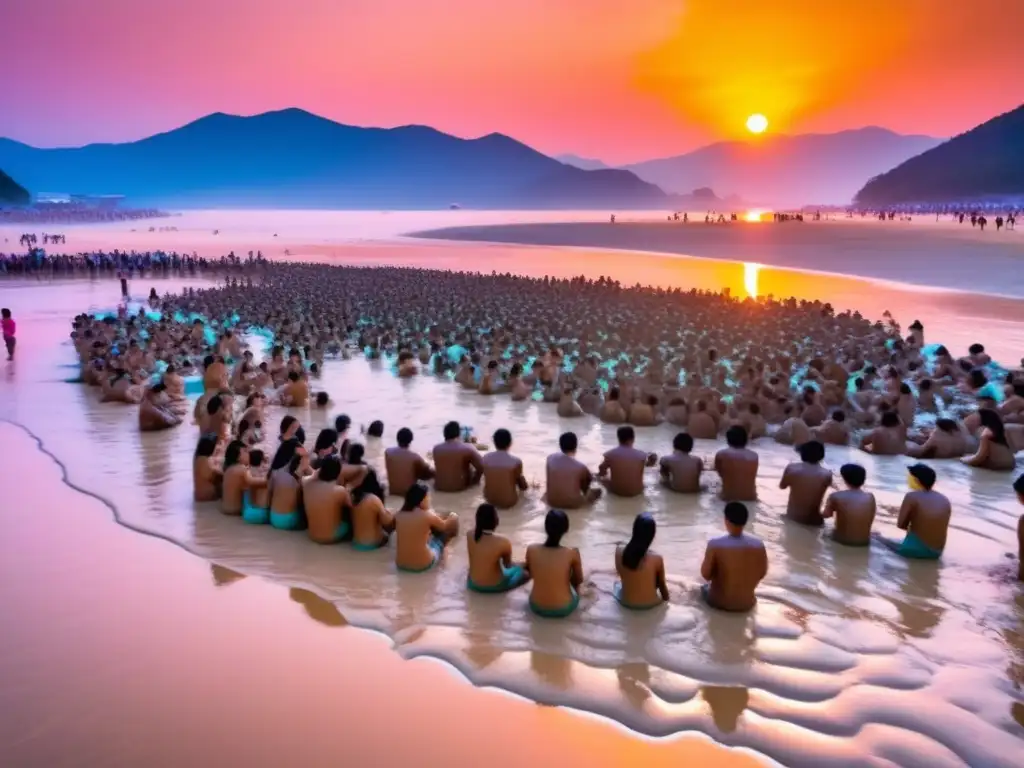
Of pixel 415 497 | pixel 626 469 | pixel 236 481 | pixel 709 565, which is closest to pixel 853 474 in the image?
pixel 709 565

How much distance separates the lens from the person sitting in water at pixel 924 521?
8.04m

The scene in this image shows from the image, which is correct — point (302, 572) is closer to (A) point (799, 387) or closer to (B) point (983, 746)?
(B) point (983, 746)

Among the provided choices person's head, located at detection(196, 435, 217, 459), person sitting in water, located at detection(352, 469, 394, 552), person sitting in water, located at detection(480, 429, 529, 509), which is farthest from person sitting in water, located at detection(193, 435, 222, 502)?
person sitting in water, located at detection(480, 429, 529, 509)

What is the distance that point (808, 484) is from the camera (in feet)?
29.0

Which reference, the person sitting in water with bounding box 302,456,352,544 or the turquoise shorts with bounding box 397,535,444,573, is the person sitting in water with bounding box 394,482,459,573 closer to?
the turquoise shorts with bounding box 397,535,444,573

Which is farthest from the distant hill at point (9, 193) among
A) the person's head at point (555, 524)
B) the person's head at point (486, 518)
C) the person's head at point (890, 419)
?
the person's head at point (555, 524)

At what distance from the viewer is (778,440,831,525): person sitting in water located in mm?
8727

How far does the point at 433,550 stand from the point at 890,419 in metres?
7.22

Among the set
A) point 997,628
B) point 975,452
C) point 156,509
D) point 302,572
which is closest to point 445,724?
point 302,572

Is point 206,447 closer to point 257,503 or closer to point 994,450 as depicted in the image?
point 257,503

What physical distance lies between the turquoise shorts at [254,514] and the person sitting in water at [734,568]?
4.96 metres

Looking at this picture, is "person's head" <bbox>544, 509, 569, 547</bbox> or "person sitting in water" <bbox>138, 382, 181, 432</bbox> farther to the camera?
Answer: "person sitting in water" <bbox>138, 382, 181, 432</bbox>

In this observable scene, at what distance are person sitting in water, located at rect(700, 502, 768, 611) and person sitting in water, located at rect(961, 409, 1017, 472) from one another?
581 centimetres

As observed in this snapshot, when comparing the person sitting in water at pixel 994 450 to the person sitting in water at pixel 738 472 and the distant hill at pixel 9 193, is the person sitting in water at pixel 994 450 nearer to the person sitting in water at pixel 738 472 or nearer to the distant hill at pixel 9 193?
the person sitting in water at pixel 738 472
